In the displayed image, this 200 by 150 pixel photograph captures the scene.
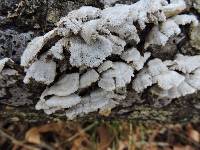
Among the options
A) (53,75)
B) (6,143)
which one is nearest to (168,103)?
(53,75)

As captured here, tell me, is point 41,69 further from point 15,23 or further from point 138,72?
point 138,72

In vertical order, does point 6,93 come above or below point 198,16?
below

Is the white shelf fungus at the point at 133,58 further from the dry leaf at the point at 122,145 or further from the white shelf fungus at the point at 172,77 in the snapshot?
the dry leaf at the point at 122,145

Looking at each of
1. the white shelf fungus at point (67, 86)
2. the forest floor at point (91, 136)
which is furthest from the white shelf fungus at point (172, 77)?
the forest floor at point (91, 136)

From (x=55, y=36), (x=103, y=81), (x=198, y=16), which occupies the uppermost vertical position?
(x=198, y=16)

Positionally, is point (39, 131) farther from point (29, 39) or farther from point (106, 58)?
point (106, 58)

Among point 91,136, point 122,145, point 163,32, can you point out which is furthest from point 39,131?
point 163,32
